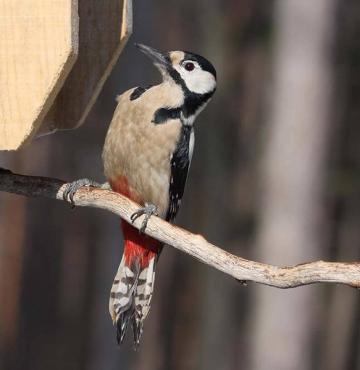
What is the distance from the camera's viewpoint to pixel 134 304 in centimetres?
452

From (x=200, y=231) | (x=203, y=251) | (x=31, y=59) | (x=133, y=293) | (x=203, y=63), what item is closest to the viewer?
(x=31, y=59)

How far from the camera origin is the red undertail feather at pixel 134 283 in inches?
177

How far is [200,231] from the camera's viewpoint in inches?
415

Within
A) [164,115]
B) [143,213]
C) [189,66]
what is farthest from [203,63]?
[143,213]

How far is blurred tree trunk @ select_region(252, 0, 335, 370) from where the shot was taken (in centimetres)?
720

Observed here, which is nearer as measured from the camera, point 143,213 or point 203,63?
point 143,213

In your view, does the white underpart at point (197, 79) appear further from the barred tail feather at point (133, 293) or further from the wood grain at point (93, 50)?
the barred tail feather at point (133, 293)

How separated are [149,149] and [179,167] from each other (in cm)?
18

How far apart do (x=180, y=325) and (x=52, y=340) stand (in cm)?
146

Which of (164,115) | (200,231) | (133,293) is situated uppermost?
(164,115)

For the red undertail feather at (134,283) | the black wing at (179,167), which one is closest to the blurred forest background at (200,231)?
the red undertail feather at (134,283)

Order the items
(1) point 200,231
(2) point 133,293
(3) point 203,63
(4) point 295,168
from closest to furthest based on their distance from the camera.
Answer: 1. (3) point 203,63
2. (2) point 133,293
3. (4) point 295,168
4. (1) point 200,231

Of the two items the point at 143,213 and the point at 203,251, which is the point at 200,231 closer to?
the point at 143,213

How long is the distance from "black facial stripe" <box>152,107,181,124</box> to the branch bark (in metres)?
0.60
